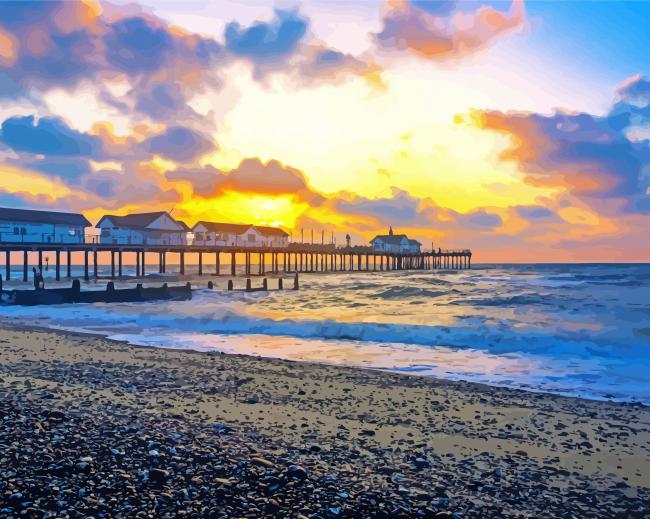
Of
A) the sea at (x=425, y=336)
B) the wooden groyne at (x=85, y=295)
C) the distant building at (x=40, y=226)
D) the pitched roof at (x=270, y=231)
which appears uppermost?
the pitched roof at (x=270, y=231)

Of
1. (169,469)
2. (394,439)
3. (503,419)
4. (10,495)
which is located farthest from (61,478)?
(503,419)

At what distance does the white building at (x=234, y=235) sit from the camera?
65.6m

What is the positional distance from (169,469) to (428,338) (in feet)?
42.3

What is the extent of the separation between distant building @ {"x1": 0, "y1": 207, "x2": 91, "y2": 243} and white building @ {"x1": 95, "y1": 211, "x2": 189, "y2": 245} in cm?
371

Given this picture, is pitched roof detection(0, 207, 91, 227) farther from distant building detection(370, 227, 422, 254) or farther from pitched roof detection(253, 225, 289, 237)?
distant building detection(370, 227, 422, 254)

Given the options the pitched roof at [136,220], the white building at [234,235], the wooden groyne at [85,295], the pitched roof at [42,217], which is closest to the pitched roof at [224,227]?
the white building at [234,235]

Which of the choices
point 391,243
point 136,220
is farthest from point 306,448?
point 391,243

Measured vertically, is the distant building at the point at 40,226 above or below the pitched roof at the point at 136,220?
below

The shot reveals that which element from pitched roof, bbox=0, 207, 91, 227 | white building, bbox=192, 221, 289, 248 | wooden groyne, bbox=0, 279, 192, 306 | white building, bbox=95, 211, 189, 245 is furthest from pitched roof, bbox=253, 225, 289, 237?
wooden groyne, bbox=0, 279, 192, 306

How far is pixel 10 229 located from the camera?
42.8 metres

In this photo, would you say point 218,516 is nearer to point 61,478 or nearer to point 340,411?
point 61,478

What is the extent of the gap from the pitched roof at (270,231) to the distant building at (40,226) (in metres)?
25.5

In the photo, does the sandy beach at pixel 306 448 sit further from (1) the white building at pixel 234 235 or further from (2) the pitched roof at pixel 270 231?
(2) the pitched roof at pixel 270 231

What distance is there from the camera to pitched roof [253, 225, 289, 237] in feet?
238
